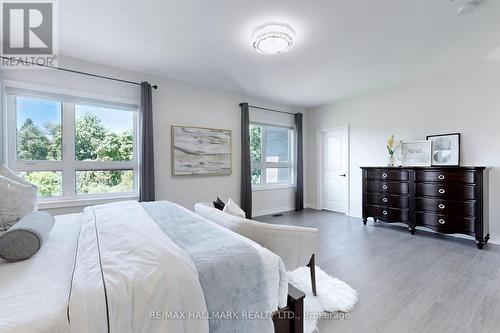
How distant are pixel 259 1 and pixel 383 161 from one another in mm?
3889

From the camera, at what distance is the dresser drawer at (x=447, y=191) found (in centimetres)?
325

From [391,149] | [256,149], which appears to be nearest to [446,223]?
[391,149]

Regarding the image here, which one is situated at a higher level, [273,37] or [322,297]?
[273,37]

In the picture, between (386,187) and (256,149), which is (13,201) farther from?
(386,187)

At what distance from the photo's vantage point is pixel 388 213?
4125 mm

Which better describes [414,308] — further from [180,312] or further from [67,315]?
[67,315]

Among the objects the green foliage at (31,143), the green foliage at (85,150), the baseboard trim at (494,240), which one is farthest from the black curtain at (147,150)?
the baseboard trim at (494,240)

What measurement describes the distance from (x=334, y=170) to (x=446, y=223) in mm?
2485

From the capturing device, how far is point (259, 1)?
2100 mm

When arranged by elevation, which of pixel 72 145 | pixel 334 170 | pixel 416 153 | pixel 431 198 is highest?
pixel 72 145

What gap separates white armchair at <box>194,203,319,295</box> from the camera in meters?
1.61

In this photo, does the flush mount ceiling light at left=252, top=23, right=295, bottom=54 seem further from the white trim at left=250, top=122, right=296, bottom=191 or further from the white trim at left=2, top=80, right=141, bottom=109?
the white trim at left=250, top=122, right=296, bottom=191

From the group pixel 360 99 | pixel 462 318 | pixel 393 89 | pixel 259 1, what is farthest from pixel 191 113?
pixel 462 318

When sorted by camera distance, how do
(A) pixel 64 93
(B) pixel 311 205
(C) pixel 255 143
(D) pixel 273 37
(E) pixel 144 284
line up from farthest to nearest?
(B) pixel 311 205 < (C) pixel 255 143 < (A) pixel 64 93 < (D) pixel 273 37 < (E) pixel 144 284
